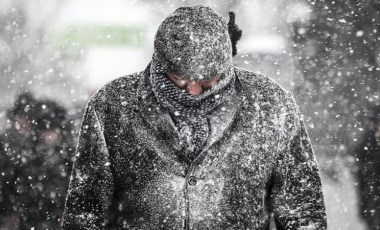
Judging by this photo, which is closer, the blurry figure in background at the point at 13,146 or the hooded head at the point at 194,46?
the hooded head at the point at 194,46

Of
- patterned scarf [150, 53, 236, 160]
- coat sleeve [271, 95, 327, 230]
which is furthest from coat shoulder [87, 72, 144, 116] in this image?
coat sleeve [271, 95, 327, 230]

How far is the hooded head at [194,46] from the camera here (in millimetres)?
2004

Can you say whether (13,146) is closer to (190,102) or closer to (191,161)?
(191,161)

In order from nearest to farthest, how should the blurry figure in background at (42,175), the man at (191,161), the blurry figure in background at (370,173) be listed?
the man at (191,161)
the blurry figure in background at (370,173)
the blurry figure in background at (42,175)

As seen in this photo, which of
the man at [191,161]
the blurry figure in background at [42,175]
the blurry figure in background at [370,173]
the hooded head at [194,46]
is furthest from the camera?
the blurry figure in background at [42,175]

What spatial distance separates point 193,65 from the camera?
2.00 metres

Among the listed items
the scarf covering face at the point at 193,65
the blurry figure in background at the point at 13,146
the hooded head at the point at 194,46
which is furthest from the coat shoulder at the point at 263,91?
the blurry figure in background at the point at 13,146

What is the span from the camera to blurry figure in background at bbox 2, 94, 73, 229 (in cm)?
720

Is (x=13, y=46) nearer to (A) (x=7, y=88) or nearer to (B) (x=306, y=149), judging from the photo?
(A) (x=7, y=88)

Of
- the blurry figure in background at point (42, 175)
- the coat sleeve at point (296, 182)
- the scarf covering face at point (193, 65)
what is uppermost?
the scarf covering face at point (193, 65)

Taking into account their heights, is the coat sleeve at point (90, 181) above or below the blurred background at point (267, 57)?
below

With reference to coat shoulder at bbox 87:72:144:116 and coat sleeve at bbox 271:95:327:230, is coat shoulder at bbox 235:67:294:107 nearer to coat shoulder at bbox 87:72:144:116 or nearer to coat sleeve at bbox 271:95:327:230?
coat sleeve at bbox 271:95:327:230

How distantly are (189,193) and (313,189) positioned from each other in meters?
0.56

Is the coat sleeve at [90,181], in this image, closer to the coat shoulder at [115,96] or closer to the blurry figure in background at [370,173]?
the coat shoulder at [115,96]
